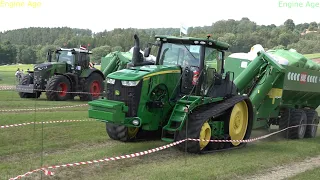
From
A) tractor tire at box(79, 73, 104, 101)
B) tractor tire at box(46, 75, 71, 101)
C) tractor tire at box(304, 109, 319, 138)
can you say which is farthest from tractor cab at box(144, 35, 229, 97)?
tractor tire at box(79, 73, 104, 101)

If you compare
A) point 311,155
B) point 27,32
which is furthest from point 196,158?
point 27,32

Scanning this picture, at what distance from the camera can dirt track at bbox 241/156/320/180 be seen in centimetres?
799

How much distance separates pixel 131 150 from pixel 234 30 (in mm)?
69520

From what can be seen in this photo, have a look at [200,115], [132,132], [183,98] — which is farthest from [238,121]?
[132,132]

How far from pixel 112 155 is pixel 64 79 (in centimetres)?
1201

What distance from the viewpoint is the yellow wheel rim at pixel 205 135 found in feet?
29.8

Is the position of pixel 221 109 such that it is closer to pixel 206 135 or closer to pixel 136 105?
pixel 206 135

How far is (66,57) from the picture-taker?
833 inches

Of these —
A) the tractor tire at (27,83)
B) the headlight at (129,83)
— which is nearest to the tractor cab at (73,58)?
the tractor tire at (27,83)

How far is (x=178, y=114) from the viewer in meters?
8.97

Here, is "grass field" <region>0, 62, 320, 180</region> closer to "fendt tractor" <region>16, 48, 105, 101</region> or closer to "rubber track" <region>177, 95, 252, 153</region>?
"rubber track" <region>177, 95, 252, 153</region>

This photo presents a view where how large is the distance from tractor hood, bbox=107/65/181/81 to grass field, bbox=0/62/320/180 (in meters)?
1.68

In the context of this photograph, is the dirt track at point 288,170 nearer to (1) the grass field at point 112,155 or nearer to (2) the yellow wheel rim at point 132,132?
(1) the grass field at point 112,155

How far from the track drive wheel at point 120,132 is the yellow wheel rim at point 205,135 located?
1.89m
